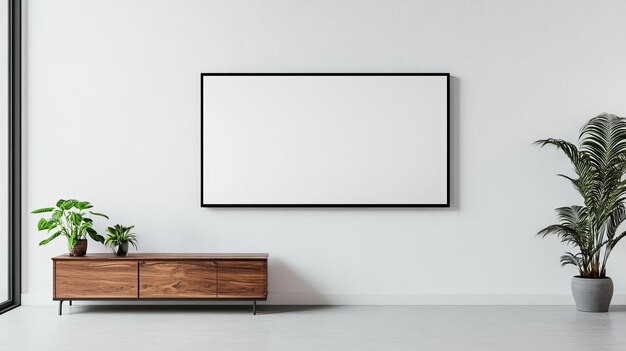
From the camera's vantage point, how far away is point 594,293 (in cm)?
571

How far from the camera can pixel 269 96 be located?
6.12m

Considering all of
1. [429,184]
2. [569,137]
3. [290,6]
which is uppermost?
[290,6]

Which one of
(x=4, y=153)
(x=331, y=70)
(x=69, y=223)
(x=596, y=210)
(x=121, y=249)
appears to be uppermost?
(x=331, y=70)

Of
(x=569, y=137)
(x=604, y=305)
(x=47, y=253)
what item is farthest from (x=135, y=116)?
(x=604, y=305)

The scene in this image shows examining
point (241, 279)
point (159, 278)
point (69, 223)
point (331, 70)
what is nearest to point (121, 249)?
point (159, 278)

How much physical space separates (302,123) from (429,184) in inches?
53.3

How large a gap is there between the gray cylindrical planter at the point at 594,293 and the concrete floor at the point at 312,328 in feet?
0.30

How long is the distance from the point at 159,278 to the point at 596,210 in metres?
3.97

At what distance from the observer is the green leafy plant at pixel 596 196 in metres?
5.71

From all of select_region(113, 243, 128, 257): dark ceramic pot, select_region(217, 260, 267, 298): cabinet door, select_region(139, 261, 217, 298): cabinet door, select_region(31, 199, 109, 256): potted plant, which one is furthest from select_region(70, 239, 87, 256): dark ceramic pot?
select_region(217, 260, 267, 298): cabinet door

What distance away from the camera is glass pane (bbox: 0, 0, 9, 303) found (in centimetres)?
607

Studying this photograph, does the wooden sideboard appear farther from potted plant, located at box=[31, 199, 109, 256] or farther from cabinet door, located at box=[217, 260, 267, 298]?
potted plant, located at box=[31, 199, 109, 256]

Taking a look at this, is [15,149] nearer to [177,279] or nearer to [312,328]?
[177,279]

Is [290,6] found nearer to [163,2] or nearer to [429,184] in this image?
[163,2]
